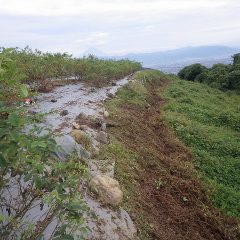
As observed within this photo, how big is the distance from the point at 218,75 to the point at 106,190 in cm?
2906

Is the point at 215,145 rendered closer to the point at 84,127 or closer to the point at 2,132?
the point at 84,127

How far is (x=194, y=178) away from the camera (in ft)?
30.9

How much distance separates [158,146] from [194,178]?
2.20 meters

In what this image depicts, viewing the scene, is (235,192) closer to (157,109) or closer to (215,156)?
(215,156)

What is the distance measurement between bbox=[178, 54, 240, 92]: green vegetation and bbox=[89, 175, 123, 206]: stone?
24.5 meters

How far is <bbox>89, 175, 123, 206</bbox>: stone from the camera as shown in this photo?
20.5ft

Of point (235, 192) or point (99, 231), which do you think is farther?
point (235, 192)

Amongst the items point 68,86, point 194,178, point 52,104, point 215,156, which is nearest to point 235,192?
point 194,178

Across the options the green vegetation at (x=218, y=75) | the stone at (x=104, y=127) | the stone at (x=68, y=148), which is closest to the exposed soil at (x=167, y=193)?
the stone at (x=104, y=127)

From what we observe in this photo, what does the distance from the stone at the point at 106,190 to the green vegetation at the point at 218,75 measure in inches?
965

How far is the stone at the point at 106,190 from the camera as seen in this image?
6.26 metres

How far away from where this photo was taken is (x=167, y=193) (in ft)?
26.9

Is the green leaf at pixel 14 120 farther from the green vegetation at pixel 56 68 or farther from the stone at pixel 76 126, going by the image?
the green vegetation at pixel 56 68

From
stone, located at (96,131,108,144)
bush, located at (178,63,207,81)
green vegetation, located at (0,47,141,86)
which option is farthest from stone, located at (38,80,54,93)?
bush, located at (178,63,207,81)
